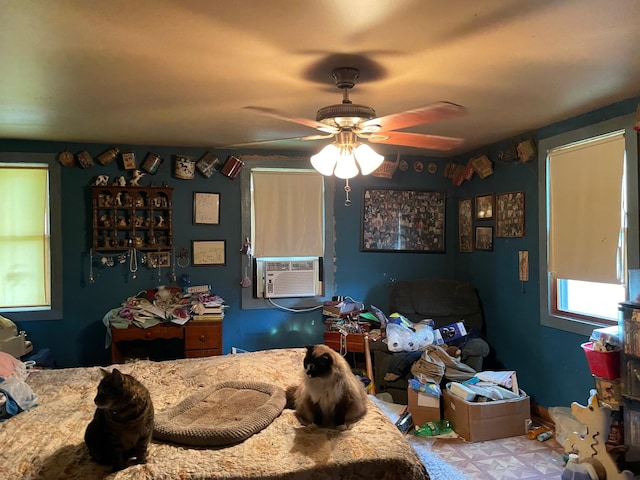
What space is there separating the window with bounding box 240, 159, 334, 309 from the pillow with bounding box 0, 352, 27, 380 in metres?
2.24

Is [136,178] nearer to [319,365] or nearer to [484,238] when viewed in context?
[319,365]

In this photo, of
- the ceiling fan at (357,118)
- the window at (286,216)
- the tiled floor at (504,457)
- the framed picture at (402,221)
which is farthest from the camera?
the framed picture at (402,221)

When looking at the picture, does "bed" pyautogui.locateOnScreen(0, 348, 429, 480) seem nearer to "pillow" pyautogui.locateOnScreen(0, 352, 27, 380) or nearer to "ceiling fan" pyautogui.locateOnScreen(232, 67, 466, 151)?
"pillow" pyautogui.locateOnScreen(0, 352, 27, 380)

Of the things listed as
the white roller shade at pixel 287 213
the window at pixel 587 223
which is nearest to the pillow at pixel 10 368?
the white roller shade at pixel 287 213

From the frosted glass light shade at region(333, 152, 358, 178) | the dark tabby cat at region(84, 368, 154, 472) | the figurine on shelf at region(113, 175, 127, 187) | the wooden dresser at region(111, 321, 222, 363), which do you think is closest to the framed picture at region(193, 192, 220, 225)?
the figurine on shelf at region(113, 175, 127, 187)

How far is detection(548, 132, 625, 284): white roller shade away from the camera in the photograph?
302cm

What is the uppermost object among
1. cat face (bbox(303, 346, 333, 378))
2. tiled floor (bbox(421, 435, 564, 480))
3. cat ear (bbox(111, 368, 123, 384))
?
cat ear (bbox(111, 368, 123, 384))

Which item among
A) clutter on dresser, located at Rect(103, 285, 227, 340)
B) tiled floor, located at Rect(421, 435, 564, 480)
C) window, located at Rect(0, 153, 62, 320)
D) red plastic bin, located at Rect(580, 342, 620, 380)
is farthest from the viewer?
window, located at Rect(0, 153, 62, 320)

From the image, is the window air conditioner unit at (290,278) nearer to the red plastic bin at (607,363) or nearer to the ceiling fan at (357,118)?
the ceiling fan at (357,118)

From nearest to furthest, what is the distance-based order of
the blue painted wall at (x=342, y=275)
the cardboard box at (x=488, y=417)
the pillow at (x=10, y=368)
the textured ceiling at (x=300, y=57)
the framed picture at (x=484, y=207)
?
the textured ceiling at (x=300, y=57) → the pillow at (x=10, y=368) → the cardboard box at (x=488, y=417) → the blue painted wall at (x=342, y=275) → the framed picture at (x=484, y=207)

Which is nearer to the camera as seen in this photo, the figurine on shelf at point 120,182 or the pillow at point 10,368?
the pillow at point 10,368

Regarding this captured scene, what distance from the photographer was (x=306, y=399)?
1.85 m

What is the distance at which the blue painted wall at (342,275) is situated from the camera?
3725 mm

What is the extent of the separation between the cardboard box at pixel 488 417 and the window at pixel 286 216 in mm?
1710
